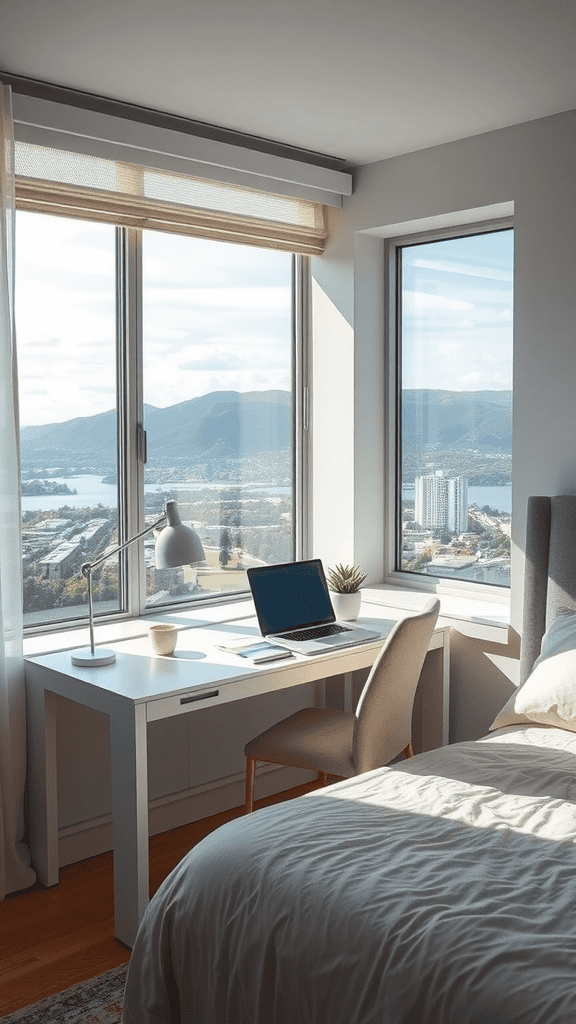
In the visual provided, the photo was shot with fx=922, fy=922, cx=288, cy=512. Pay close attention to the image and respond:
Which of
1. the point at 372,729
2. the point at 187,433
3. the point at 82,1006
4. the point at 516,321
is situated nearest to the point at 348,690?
the point at 372,729

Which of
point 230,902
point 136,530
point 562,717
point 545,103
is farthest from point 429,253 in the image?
point 230,902

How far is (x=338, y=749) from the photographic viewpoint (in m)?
2.93

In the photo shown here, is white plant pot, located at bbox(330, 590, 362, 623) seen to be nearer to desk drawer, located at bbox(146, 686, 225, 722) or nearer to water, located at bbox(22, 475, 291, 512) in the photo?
water, located at bbox(22, 475, 291, 512)

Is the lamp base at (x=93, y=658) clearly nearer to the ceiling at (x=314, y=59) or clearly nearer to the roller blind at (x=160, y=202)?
the roller blind at (x=160, y=202)

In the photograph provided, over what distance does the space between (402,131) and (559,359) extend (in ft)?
3.35

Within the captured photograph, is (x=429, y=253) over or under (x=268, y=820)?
over

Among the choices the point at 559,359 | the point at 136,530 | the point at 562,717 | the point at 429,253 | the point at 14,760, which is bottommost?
the point at 14,760

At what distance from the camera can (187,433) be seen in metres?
3.71

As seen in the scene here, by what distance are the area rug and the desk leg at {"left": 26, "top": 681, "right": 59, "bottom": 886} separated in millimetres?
566

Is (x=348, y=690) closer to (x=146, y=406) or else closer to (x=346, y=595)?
(x=346, y=595)

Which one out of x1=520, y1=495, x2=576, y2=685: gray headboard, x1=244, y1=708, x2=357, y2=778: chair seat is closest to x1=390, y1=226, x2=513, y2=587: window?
x1=520, y1=495, x2=576, y2=685: gray headboard

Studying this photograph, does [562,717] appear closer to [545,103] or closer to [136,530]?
[136,530]

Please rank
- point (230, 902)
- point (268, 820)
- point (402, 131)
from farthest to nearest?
1. point (402, 131)
2. point (268, 820)
3. point (230, 902)

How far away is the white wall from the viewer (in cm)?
324
